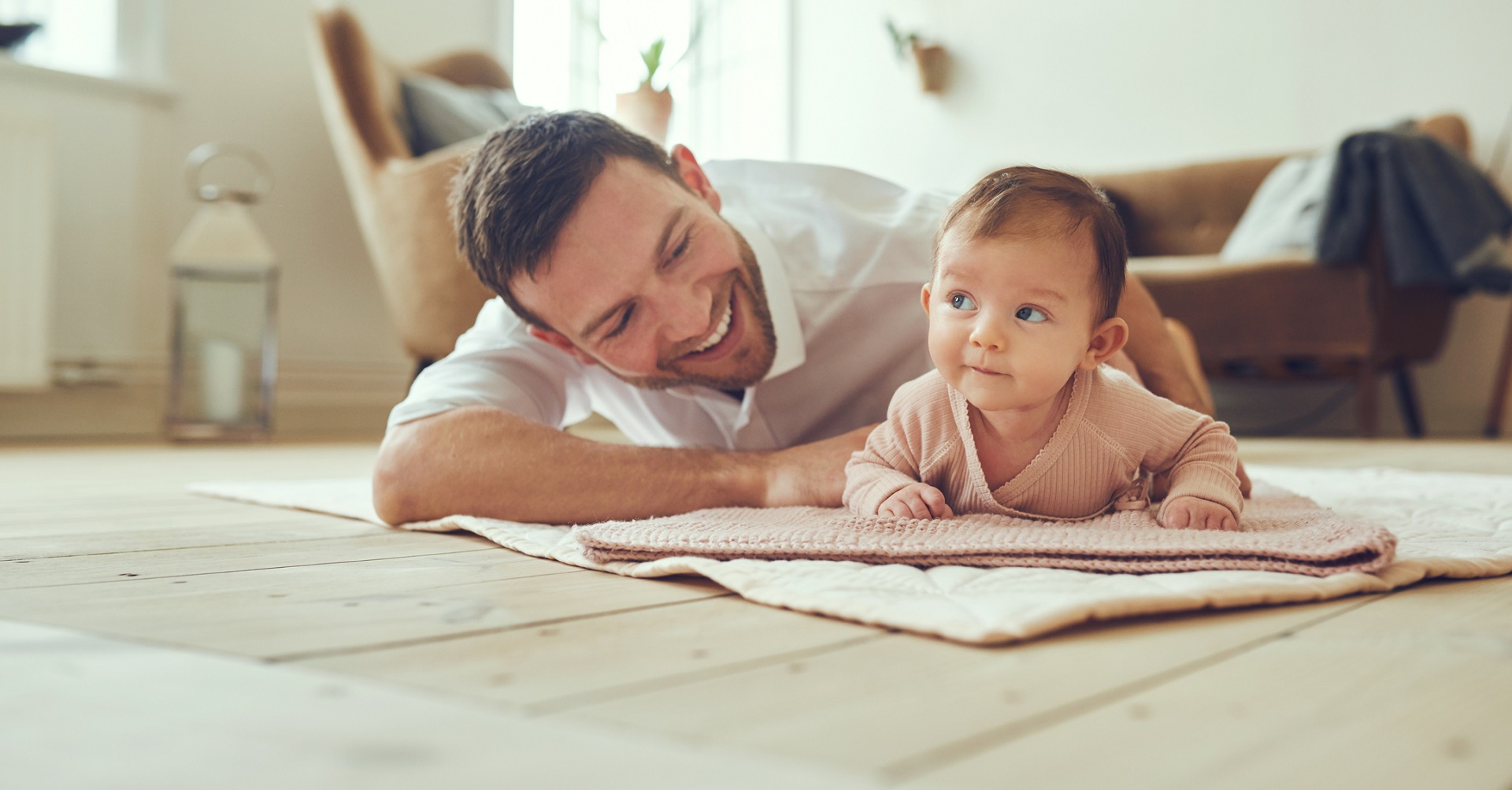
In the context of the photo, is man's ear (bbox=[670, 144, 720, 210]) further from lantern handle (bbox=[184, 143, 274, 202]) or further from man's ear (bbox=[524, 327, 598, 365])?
lantern handle (bbox=[184, 143, 274, 202])

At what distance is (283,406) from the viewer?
3199 millimetres

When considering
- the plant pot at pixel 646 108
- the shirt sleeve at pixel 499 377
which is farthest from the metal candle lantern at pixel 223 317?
the shirt sleeve at pixel 499 377

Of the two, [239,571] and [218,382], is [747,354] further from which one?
[218,382]

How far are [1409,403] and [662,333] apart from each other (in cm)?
Result: 276

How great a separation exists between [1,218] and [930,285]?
97.5 inches

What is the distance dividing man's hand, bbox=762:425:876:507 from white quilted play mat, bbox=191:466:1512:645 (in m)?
0.22

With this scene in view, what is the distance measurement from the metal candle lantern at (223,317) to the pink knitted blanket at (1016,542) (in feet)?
6.94

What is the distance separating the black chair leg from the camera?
320 centimetres

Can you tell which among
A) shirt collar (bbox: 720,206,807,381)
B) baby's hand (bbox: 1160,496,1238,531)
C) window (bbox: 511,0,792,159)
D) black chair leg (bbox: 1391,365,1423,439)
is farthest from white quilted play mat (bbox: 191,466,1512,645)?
window (bbox: 511,0,792,159)

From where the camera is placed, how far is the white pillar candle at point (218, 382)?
2.81m

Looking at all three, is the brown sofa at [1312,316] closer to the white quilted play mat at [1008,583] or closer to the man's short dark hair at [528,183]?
the white quilted play mat at [1008,583]

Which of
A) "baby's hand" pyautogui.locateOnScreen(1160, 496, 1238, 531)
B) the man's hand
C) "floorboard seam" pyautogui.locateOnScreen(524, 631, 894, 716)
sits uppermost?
"floorboard seam" pyautogui.locateOnScreen(524, 631, 894, 716)

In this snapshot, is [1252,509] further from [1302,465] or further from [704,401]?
[1302,465]

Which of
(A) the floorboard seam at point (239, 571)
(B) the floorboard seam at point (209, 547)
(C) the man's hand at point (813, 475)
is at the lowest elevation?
(B) the floorboard seam at point (209, 547)
